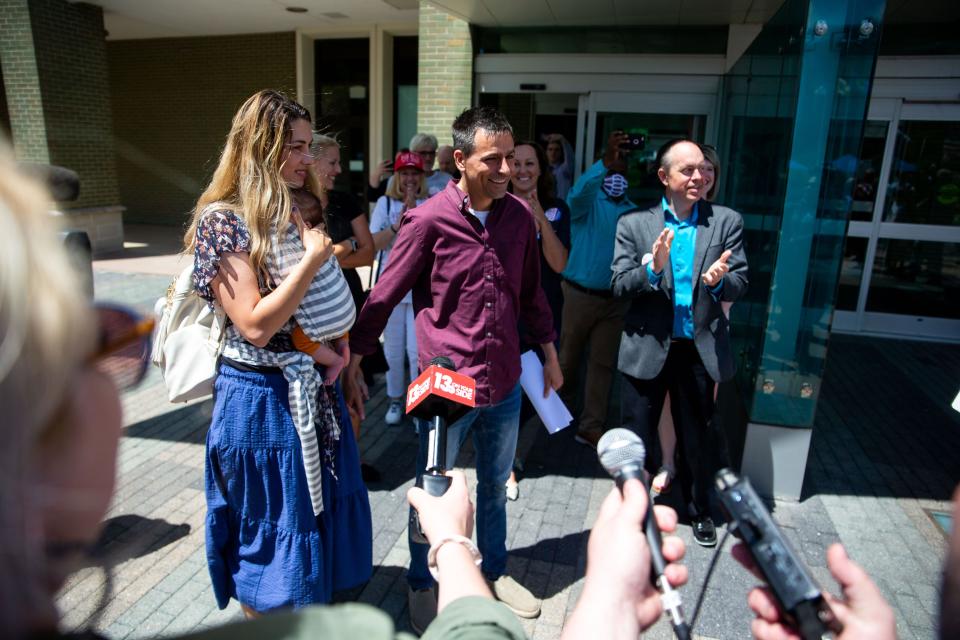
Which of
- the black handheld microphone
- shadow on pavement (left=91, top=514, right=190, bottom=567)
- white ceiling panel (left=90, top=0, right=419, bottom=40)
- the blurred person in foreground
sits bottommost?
shadow on pavement (left=91, top=514, right=190, bottom=567)

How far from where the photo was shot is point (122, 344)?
77 centimetres

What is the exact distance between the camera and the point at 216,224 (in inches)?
82.0

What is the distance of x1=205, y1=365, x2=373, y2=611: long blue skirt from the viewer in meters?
2.29

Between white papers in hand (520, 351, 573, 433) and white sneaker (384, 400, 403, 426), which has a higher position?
white papers in hand (520, 351, 573, 433)

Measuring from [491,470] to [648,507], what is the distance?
181 centimetres

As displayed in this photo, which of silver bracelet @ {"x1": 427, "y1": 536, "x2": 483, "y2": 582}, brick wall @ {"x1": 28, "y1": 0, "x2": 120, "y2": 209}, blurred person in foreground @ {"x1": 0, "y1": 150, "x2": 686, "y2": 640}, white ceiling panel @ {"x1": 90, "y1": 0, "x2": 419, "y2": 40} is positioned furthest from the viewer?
white ceiling panel @ {"x1": 90, "y1": 0, "x2": 419, "y2": 40}

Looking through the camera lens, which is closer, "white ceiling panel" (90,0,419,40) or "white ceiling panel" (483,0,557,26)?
"white ceiling panel" (483,0,557,26)

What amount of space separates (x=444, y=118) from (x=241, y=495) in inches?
236

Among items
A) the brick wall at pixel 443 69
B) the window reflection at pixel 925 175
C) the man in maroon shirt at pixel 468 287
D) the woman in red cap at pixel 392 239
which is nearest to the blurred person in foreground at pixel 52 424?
the man in maroon shirt at pixel 468 287

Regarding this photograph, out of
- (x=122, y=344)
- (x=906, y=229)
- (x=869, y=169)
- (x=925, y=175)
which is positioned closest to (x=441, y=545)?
(x=122, y=344)

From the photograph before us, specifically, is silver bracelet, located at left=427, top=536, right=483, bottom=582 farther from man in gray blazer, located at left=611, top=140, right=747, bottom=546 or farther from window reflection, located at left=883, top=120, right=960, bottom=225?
window reflection, located at left=883, top=120, right=960, bottom=225

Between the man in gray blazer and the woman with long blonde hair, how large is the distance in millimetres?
1682

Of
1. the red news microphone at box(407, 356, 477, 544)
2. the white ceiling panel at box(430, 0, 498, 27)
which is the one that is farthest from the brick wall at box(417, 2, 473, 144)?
the red news microphone at box(407, 356, 477, 544)

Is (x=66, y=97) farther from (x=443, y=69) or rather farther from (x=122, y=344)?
(x=122, y=344)
